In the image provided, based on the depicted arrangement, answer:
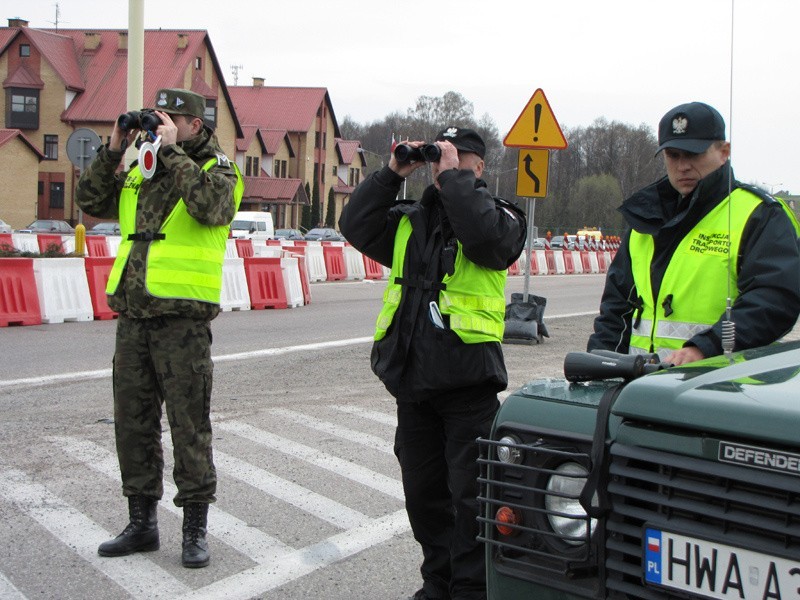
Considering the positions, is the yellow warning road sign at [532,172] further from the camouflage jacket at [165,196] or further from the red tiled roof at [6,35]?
the red tiled roof at [6,35]

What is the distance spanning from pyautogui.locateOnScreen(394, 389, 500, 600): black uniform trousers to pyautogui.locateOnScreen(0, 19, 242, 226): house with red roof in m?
61.9

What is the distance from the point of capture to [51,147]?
65875 millimetres

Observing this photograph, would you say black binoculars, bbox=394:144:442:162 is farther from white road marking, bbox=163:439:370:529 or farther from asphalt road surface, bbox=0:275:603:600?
white road marking, bbox=163:439:370:529

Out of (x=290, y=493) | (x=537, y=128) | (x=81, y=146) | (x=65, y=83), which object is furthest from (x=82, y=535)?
(x=65, y=83)

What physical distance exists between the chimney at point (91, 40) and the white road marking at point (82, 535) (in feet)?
217

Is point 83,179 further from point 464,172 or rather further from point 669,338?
point 669,338

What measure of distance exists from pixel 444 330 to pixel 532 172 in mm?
8599

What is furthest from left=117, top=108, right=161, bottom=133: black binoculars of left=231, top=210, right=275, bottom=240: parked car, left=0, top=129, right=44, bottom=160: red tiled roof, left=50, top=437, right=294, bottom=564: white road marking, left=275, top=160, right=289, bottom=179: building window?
left=275, top=160, right=289, bottom=179: building window

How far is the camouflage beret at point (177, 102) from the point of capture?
5.03 meters

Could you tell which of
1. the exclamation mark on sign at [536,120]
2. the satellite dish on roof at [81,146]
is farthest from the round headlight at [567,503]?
the satellite dish on roof at [81,146]

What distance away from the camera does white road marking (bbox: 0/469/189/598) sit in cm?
462

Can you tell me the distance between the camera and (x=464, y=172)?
4.23m

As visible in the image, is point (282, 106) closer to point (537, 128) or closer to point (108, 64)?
point (108, 64)

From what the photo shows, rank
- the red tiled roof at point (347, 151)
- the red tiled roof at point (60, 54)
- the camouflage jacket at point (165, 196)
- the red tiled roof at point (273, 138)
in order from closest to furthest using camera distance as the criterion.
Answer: the camouflage jacket at point (165, 196) < the red tiled roof at point (60, 54) < the red tiled roof at point (273, 138) < the red tiled roof at point (347, 151)
